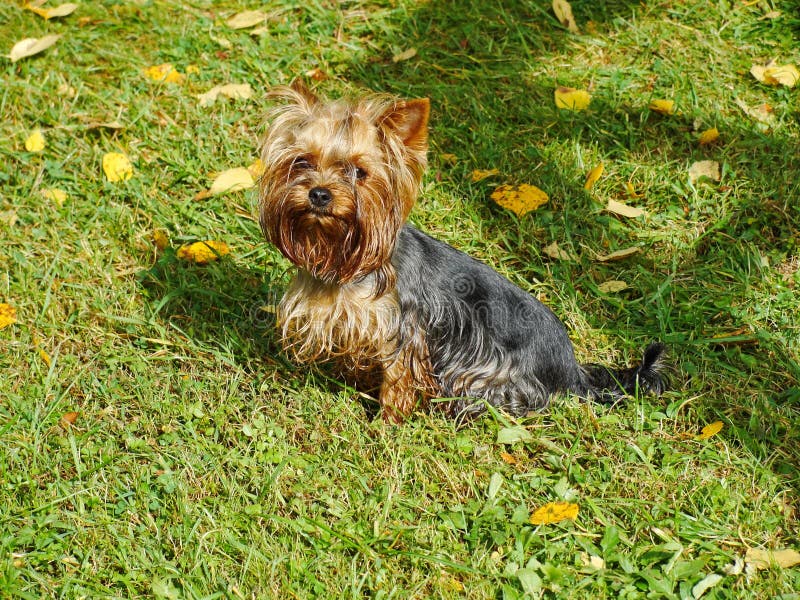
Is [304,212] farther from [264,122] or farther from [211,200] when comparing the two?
[211,200]

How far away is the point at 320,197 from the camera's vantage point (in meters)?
3.63

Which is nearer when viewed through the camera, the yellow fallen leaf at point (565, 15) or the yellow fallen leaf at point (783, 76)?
the yellow fallen leaf at point (783, 76)

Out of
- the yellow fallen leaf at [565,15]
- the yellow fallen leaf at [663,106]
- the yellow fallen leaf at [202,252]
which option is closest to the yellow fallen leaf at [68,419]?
the yellow fallen leaf at [202,252]

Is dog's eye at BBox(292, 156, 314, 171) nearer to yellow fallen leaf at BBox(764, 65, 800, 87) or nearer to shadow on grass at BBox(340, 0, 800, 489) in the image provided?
shadow on grass at BBox(340, 0, 800, 489)

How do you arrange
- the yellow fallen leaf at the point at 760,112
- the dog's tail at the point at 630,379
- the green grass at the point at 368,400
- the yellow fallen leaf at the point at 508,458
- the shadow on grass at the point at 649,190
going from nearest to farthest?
the green grass at the point at 368,400 < the yellow fallen leaf at the point at 508,458 < the dog's tail at the point at 630,379 < the shadow on grass at the point at 649,190 < the yellow fallen leaf at the point at 760,112

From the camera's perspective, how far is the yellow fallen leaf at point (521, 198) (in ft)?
17.6

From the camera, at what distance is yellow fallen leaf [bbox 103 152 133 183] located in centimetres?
557

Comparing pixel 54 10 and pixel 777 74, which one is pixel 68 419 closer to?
pixel 54 10

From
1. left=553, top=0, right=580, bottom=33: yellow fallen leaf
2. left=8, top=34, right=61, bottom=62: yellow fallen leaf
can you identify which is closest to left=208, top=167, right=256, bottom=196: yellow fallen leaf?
left=8, top=34, right=61, bottom=62: yellow fallen leaf

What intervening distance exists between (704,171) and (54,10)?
503cm

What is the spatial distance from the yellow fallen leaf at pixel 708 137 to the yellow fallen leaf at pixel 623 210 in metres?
0.79

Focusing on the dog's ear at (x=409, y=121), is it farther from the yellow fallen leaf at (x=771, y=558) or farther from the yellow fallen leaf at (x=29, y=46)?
the yellow fallen leaf at (x=29, y=46)

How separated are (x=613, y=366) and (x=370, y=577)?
6.22ft

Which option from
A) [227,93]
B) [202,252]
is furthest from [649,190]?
[227,93]
